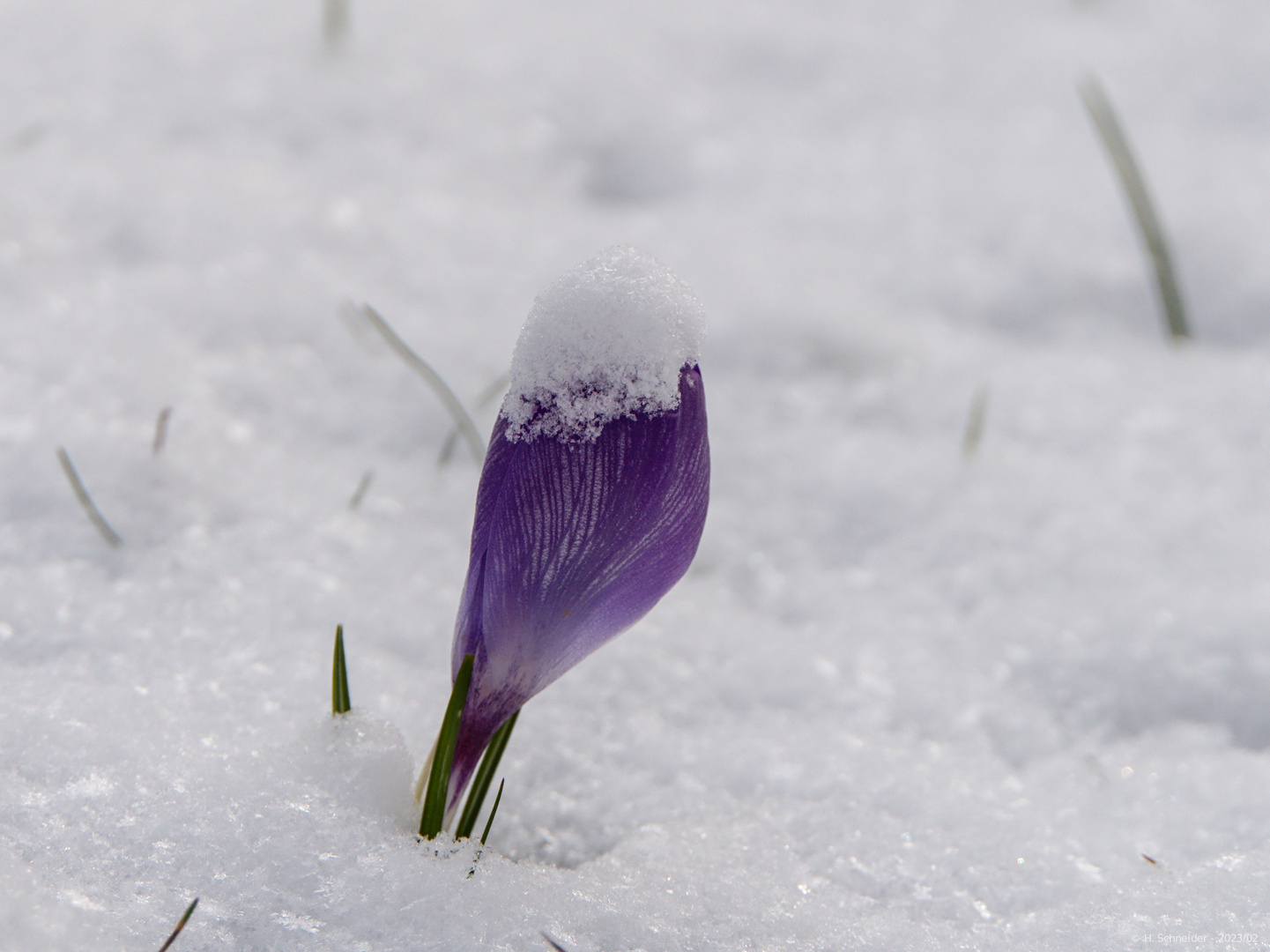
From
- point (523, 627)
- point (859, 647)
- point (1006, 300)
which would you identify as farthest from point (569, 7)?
point (523, 627)

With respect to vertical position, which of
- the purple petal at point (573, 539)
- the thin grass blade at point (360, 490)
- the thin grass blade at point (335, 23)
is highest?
the thin grass blade at point (335, 23)

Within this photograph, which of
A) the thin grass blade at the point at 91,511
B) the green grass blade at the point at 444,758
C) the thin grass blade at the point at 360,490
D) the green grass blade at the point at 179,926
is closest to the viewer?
the green grass blade at the point at 179,926

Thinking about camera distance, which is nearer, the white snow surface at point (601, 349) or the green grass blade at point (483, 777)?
the white snow surface at point (601, 349)

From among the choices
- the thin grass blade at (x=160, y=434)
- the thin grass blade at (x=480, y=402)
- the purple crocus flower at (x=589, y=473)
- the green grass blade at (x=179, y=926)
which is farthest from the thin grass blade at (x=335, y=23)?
the green grass blade at (x=179, y=926)

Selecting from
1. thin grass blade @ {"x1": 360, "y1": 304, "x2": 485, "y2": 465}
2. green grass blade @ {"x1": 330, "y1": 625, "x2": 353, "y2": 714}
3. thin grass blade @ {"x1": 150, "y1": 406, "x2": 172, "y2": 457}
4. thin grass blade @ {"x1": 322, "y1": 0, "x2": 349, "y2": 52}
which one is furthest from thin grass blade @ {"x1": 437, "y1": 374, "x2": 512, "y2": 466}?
thin grass blade @ {"x1": 322, "y1": 0, "x2": 349, "y2": 52}

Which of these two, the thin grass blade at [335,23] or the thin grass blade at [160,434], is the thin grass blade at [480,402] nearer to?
the thin grass blade at [160,434]

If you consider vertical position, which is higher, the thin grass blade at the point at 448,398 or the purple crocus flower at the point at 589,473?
the purple crocus flower at the point at 589,473

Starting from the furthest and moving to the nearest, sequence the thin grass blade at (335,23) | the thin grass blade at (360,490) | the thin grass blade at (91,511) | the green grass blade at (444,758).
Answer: the thin grass blade at (335,23) → the thin grass blade at (360,490) → the thin grass blade at (91,511) → the green grass blade at (444,758)
